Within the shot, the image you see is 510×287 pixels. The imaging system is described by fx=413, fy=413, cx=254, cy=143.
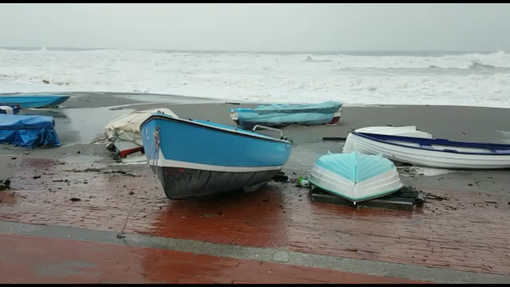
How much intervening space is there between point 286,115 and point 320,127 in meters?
1.33

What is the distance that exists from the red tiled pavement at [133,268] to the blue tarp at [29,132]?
6.64 meters

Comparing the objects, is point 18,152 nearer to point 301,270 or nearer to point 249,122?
point 249,122

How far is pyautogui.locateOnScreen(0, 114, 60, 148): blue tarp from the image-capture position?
Answer: 35.7 ft

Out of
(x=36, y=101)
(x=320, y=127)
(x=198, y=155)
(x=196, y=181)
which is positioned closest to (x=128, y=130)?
(x=196, y=181)

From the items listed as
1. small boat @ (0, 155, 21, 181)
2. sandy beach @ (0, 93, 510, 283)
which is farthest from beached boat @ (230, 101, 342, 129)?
small boat @ (0, 155, 21, 181)

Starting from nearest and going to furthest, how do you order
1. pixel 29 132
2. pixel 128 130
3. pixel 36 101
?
pixel 128 130 → pixel 29 132 → pixel 36 101

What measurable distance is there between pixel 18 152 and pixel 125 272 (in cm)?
756

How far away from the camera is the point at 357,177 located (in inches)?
269

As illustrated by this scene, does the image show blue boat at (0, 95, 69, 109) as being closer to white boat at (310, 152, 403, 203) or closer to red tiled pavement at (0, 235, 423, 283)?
red tiled pavement at (0, 235, 423, 283)

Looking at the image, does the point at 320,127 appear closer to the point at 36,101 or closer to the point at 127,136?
the point at 127,136

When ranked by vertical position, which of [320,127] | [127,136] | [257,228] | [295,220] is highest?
[127,136]

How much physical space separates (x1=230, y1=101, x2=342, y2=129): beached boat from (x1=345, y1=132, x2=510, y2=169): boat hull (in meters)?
5.04

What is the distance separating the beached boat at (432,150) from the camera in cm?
929

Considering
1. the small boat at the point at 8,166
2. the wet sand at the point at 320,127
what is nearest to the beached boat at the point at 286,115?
the wet sand at the point at 320,127
